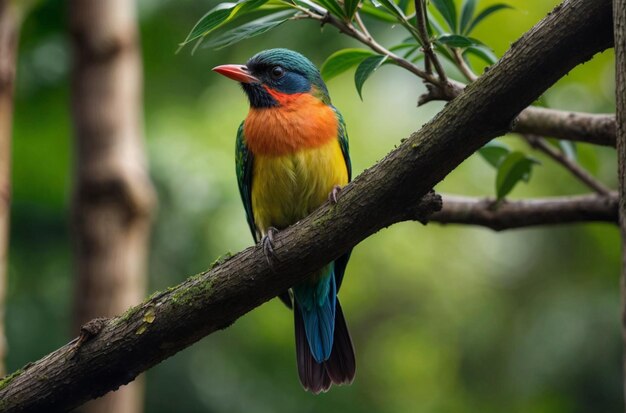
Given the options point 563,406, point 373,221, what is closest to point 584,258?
point 563,406

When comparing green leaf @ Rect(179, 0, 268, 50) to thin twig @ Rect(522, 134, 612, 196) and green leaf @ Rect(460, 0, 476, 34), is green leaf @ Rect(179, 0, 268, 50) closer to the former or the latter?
green leaf @ Rect(460, 0, 476, 34)

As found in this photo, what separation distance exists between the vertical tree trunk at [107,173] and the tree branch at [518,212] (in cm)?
235

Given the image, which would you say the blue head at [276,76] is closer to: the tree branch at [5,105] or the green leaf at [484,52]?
the green leaf at [484,52]

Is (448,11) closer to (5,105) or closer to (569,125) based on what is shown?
(569,125)

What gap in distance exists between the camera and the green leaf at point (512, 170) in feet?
Result: 13.5

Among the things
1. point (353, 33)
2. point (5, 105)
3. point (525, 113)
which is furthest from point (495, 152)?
point (5, 105)

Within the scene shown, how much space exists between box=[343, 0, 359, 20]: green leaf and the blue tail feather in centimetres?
137

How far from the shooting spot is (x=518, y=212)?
433 centimetres

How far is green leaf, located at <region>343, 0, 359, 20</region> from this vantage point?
332 centimetres

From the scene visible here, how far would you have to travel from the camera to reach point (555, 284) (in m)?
7.89

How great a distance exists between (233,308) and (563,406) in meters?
4.89

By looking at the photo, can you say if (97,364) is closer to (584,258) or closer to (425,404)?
(584,258)

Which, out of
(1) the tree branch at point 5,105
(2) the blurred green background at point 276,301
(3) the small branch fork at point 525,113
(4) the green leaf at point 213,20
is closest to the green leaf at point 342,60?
(3) the small branch fork at point 525,113

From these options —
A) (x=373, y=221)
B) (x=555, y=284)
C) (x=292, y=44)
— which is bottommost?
(x=373, y=221)
